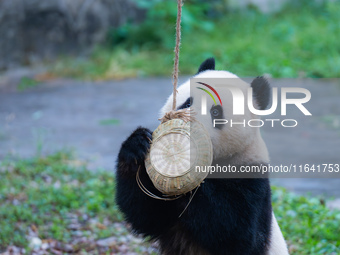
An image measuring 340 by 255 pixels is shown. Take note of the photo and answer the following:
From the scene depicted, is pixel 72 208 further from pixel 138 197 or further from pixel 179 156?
pixel 179 156

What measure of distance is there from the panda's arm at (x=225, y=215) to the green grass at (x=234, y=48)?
7677mm

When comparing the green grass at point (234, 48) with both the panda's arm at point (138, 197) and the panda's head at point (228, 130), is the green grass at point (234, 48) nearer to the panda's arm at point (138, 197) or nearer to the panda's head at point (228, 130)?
the panda's head at point (228, 130)

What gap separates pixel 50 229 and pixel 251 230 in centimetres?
229

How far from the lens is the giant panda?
2.65 meters

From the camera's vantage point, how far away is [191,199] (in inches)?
104

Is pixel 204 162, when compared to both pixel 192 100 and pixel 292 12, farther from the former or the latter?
pixel 292 12

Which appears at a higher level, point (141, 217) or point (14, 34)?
point (14, 34)

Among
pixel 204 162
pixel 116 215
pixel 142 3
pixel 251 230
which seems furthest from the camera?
pixel 142 3

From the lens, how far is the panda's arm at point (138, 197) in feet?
8.69

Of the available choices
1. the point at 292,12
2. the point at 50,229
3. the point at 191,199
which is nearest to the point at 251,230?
the point at 191,199

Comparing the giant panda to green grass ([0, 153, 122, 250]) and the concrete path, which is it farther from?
the concrete path

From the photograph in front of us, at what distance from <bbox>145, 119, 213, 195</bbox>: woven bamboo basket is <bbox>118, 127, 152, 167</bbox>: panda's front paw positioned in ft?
0.15

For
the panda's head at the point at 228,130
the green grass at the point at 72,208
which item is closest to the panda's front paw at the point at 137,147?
the panda's head at the point at 228,130

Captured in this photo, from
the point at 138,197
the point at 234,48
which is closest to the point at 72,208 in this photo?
the point at 138,197
